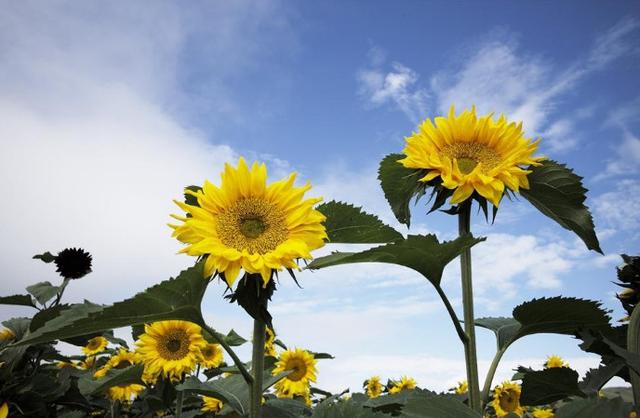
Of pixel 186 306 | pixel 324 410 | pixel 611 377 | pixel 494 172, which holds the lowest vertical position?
pixel 324 410

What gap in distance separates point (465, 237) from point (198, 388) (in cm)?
141

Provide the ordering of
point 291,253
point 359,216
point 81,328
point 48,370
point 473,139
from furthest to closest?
point 48,370, point 473,139, point 359,216, point 291,253, point 81,328

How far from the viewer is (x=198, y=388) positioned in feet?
8.29

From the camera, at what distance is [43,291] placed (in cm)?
420

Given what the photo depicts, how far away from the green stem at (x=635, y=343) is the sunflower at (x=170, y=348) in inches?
107

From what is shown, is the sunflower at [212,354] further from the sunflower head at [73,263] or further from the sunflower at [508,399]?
the sunflower at [508,399]

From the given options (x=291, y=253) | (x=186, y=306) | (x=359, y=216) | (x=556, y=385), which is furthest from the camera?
(x=556, y=385)

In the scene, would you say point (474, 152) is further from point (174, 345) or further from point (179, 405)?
point (174, 345)

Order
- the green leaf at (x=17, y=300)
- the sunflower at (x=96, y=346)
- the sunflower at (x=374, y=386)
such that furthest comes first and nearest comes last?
the sunflower at (x=374, y=386) < the sunflower at (x=96, y=346) < the green leaf at (x=17, y=300)

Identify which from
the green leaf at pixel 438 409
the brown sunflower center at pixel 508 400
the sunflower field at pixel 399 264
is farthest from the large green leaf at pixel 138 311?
the brown sunflower center at pixel 508 400

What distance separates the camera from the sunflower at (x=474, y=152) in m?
2.42

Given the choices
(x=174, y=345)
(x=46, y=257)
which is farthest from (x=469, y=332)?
(x=46, y=257)

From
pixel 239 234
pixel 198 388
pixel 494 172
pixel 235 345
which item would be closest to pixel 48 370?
pixel 235 345

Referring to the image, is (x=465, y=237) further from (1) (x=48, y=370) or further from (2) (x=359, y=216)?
(1) (x=48, y=370)
